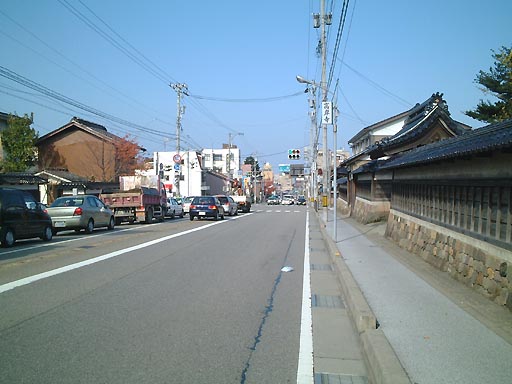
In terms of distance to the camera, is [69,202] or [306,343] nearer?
[306,343]

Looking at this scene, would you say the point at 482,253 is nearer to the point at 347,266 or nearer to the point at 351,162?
the point at 347,266

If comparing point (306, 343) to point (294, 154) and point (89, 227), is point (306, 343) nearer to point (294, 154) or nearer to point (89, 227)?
point (89, 227)

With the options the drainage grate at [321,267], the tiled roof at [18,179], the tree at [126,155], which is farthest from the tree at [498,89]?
the tree at [126,155]

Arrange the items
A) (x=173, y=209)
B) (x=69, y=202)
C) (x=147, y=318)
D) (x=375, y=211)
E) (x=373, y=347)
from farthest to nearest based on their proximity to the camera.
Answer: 1. (x=173, y=209)
2. (x=375, y=211)
3. (x=69, y=202)
4. (x=147, y=318)
5. (x=373, y=347)

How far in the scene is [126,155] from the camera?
159ft

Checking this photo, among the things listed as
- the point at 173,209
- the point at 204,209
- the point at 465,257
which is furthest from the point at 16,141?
the point at 465,257

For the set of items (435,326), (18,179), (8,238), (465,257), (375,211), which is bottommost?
(435,326)

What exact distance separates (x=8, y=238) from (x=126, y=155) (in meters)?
35.0

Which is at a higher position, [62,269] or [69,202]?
[69,202]

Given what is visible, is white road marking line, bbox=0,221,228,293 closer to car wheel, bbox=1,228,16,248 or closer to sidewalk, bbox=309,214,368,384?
car wheel, bbox=1,228,16,248

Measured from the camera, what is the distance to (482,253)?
305 inches

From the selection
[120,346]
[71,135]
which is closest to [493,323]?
[120,346]

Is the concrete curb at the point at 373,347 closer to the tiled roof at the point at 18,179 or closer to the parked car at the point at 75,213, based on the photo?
the parked car at the point at 75,213

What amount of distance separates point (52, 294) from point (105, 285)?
104 centimetres
